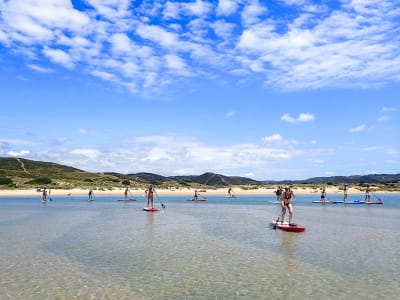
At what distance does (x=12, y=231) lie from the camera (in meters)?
25.3

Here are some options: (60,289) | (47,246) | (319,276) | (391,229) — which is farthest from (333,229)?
(60,289)

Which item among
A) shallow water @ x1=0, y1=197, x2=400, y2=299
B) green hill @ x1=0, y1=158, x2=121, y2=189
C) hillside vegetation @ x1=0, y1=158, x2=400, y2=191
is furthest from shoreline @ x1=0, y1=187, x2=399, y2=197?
shallow water @ x1=0, y1=197, x2=400, y2=299

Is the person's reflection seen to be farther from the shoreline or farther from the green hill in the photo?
the green hill

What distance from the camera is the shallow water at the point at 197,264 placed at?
11.9m

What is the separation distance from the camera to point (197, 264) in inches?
612

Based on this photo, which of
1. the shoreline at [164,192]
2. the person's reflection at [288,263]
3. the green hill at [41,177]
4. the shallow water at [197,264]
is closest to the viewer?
the shallow water at [197,264]

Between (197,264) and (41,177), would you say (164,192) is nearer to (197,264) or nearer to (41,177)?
(41,177)

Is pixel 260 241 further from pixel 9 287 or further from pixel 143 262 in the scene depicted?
pixel 9 287

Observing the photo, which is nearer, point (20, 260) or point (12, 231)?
point (20, 260)

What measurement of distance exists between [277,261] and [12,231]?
16.8m

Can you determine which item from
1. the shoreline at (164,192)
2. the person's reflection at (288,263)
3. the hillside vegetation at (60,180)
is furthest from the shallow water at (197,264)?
the hillside vegetation at (60,180)

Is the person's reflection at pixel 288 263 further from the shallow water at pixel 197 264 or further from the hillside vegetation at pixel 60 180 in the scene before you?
the hillside vegetation at pixel 60 180

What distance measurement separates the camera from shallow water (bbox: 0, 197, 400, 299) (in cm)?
1188

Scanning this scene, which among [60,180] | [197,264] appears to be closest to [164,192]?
[60,180]
